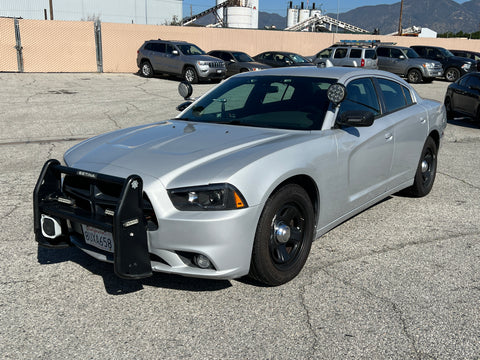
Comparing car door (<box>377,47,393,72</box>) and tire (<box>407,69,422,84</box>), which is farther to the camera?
car door (<box>377,47,393,72</box>)

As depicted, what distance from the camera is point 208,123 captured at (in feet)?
15.0

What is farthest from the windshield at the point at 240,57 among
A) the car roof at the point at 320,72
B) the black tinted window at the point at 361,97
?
the black tinted window at the point at 361,97

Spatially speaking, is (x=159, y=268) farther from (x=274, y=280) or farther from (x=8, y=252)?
(x=8, y=252)

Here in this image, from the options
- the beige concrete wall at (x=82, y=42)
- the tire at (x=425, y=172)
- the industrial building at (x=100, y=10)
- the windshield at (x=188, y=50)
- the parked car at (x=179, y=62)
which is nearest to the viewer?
the tire at (x=425, y=172)

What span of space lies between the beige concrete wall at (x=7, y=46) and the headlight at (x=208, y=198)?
2432 centimetres

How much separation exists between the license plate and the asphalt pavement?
39 centimetres

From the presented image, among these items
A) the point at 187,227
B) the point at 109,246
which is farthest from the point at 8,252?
the point at 187,227

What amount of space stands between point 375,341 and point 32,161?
6160mm

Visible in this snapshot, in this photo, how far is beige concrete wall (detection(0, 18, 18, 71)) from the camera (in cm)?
2391

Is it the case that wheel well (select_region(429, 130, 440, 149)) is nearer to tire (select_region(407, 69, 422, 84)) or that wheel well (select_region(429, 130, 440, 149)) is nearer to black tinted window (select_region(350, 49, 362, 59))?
black tinted window (select_region(350, 49, 362, 59))

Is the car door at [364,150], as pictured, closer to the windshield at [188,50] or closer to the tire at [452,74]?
the windshield at [188,50]

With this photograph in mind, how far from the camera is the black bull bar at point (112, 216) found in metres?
3.10

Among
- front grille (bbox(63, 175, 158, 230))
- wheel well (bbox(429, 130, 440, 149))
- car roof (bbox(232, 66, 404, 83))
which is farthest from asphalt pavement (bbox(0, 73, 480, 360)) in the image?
car roof (bbox(232, 66, 404, 83))

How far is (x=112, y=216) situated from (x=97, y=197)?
0.21 m
